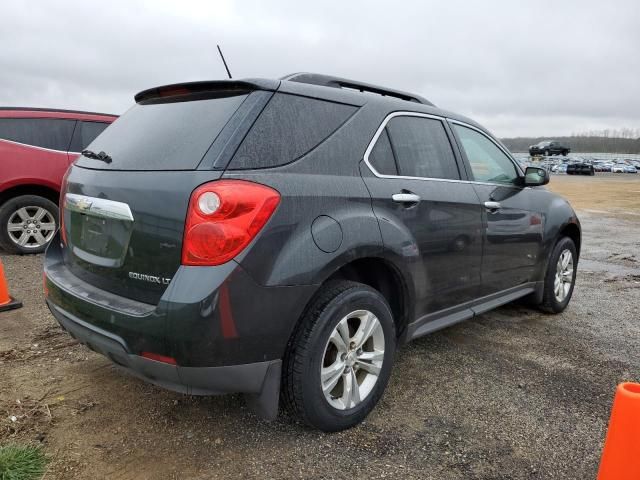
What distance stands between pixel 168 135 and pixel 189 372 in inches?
44.2

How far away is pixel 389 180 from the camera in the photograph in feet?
9.43

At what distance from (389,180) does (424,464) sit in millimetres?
1435

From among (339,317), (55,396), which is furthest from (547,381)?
(55,396)

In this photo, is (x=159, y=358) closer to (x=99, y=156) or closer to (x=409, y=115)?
(x=99, y=156)

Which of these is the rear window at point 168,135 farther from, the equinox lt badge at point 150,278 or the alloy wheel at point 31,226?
the alloy wheel at point 31,226

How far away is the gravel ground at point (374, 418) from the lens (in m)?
2.39

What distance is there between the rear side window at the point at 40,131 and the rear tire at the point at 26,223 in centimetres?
70

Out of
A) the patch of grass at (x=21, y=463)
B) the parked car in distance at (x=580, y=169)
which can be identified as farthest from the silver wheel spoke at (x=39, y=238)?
the parked car in distance at (x=580, y=169)

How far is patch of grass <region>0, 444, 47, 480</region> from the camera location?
2.19m

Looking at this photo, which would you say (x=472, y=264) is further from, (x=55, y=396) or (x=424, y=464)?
(x=55, y=396)

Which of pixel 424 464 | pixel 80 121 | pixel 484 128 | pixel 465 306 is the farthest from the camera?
pixel 80 121

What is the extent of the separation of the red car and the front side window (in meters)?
5.10

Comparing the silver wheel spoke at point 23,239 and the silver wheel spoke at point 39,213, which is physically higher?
the silver wheel spoke at point 39,213

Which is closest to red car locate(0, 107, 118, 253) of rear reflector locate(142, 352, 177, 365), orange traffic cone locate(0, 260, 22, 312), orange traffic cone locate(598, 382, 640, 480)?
orange traffic cone locate(0, 260, 22, 312)
